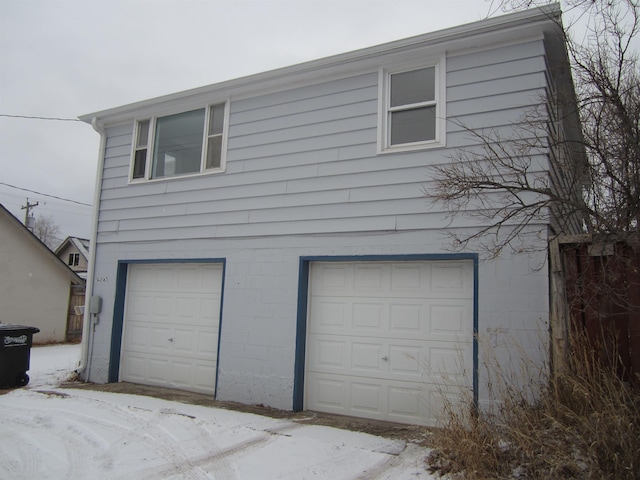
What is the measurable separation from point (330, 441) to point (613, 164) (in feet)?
13.4

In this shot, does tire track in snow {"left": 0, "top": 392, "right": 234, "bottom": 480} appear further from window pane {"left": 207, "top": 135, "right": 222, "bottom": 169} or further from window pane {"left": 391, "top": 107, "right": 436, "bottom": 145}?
window pane {"left": 391, "top": 107, "right": 436, "bottom": 145}

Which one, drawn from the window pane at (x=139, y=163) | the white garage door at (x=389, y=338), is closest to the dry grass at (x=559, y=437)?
the white garage door at (x=389, y=338)

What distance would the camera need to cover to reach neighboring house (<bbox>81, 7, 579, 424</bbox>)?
21.0 ft

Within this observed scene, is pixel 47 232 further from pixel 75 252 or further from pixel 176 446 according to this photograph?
pixel 176 446

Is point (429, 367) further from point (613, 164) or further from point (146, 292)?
point (146, 292)

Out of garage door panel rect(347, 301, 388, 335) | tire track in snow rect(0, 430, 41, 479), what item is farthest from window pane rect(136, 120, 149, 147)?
tire track in snow rect(0, 430, 41, 479)

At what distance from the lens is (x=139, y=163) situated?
9836mm

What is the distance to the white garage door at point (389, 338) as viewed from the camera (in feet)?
21.4

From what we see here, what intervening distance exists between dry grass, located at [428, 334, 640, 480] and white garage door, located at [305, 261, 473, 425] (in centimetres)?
158

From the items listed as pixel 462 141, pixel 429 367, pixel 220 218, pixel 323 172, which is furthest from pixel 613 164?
pixel 220 218

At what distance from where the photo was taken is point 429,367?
661 centimetres

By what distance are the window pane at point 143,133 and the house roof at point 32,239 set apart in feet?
30.1

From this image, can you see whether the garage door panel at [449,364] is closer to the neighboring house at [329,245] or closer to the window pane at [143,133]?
the neighboring house at [329,245]

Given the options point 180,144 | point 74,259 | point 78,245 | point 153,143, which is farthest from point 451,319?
point 74,259
